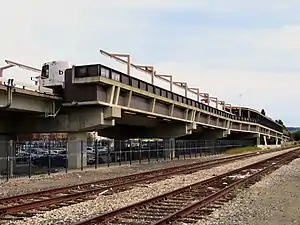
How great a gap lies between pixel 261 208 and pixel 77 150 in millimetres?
19680

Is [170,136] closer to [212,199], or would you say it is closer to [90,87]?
[90,87]

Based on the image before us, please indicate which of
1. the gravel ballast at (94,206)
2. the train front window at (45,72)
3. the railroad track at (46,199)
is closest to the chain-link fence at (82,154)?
the train front window at (45,72)

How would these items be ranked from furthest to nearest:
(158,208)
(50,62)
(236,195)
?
(50,62) < (236,195) < (158,208)

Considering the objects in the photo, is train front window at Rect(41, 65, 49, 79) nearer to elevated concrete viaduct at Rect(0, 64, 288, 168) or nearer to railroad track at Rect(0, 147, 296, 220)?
elevated concrete viaduct at Rect(0, 64, 288, 168)

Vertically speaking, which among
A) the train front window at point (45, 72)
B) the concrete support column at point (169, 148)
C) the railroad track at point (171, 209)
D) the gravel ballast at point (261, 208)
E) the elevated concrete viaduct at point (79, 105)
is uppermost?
the train front window at point (45, 72)

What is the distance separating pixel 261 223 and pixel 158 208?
10.0ft

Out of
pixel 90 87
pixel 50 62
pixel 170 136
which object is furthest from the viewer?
pixel 170 136

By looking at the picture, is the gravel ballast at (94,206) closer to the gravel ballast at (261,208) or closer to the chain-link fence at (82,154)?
the gravel ballast at (261,208)

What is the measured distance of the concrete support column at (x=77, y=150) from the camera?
30.9m

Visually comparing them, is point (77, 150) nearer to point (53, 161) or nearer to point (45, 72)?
point (53, 161)

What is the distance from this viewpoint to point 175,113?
46.6 metres

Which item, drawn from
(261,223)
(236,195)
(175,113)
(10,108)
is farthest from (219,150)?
(261,223)

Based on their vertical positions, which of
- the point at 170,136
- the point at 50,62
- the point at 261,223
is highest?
the point at 50,62

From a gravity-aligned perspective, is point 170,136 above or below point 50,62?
below
